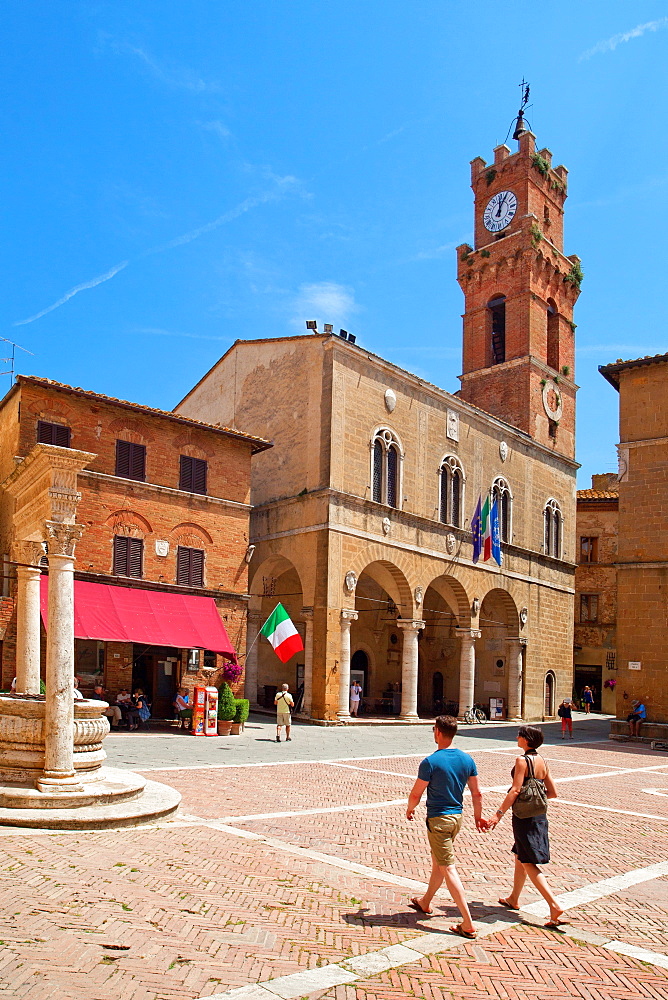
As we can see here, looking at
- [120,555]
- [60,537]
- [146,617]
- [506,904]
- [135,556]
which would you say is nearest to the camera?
[506,904]

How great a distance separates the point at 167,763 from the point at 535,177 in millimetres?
37203

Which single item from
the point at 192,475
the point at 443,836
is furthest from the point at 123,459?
the point at 443,836

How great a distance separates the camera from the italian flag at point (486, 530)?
34094 mm

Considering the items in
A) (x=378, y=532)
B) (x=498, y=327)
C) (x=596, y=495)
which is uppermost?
(x=498, y=327)

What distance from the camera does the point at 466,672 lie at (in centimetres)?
3256

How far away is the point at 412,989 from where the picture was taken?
5.30m

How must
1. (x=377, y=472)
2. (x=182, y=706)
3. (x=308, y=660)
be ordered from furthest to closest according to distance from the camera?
(x=377, y=472)
(x=308, y=660)
(x=182, y=706)

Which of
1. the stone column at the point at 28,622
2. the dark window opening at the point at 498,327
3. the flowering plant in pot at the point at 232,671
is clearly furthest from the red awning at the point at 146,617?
the dark window opening at the point at 498,327

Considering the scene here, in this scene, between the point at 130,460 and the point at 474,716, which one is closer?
the point at 130,460

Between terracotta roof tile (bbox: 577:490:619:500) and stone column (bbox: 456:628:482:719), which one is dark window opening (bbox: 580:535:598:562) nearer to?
terracotta roof tile (bbox: 577:490:619:500)

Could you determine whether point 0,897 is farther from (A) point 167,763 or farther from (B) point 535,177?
(B) point 535,177

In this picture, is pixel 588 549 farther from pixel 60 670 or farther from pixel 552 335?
pixel 60 670

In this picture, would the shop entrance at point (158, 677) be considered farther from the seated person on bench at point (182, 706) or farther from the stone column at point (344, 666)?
the stone column at point (344, 666)

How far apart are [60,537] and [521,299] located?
3448 centimetres
